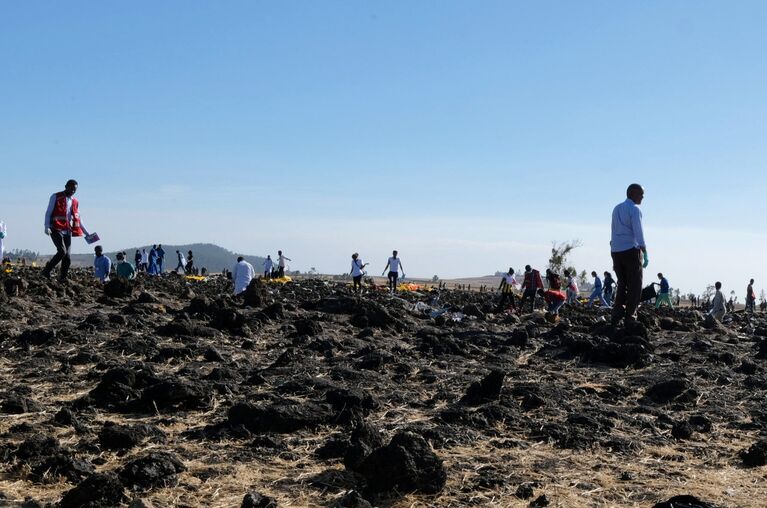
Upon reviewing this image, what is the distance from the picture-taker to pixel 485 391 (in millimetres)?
6891

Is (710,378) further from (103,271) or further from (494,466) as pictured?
(103,271)

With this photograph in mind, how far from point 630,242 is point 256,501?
26.5ft

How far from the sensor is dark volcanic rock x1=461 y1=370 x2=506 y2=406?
6.81 meters

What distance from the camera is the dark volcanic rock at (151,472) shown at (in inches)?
169

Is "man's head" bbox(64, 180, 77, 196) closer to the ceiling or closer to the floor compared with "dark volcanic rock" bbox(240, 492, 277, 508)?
closer to the ceiling

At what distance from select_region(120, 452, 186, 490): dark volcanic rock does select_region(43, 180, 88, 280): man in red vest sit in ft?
33.9

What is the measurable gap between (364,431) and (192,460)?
106cm

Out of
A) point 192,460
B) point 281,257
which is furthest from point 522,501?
point 281,257

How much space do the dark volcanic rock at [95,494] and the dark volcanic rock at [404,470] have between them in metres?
1.30

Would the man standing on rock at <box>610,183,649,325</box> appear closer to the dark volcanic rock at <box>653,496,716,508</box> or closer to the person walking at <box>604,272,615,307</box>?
the dark volcanic rock at <box>653,496,716,508</box>

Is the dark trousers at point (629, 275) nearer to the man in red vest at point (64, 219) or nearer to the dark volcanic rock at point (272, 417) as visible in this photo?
the dark volcanic rock at point (272, 417)

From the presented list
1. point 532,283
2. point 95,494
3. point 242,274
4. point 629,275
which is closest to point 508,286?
point 532,283

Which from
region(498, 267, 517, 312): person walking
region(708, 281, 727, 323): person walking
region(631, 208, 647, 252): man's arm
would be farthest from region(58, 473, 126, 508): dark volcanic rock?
region(708, 281, 727, 323): person walking

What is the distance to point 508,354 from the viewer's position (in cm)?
1066
